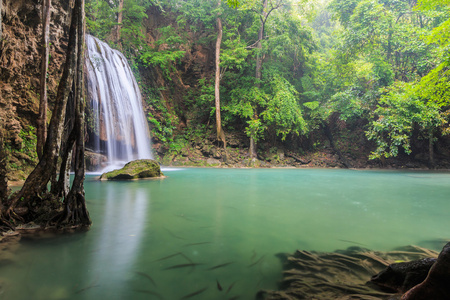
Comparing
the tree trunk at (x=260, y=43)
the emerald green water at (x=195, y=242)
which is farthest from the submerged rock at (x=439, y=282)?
the tree trunk at (x=260, y=43)

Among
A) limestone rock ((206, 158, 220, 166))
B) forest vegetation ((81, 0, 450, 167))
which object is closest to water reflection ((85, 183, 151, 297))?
limestone rock ((206, 158, 220, 166))

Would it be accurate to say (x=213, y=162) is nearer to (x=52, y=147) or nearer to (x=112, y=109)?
(x=112, y=109)

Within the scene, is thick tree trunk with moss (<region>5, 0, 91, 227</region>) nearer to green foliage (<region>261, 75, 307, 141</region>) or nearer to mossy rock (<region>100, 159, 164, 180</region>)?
mossy rock (<region>100, 159, 164, 180</region>)

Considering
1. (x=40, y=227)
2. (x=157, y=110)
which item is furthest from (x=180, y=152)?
(x=40, y=227)

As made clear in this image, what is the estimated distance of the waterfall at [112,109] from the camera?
11.5 meters

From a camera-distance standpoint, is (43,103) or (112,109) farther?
(112,109)

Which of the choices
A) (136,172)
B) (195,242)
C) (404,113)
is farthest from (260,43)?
(195,242)

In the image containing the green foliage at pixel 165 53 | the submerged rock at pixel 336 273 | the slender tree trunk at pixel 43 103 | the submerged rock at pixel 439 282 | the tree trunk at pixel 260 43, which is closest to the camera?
the submerged rock at pixel 439 282

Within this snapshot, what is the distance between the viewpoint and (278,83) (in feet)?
56.9

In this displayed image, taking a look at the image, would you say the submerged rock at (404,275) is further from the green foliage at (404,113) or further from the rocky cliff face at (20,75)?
the green foliage at (404,113)

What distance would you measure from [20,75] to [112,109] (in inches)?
186

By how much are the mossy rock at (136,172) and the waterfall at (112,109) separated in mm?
3004

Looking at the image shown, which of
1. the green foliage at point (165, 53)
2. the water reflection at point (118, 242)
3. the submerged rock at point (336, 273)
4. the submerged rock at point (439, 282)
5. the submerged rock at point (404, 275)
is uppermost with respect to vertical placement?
the green foliage at point (165, 53)

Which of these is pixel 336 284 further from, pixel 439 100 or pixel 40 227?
pixel 439 100
